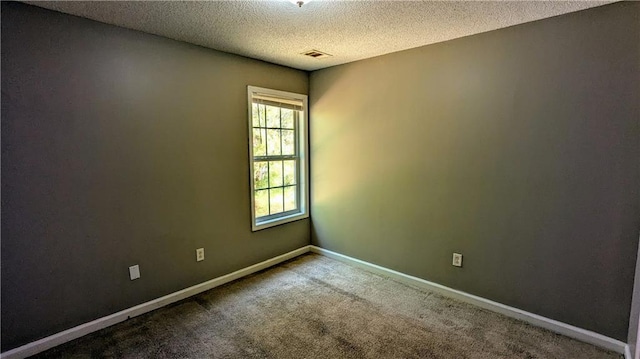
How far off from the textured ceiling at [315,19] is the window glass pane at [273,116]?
0.77 meters

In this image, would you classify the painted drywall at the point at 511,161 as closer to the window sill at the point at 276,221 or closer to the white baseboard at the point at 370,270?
the white baseboard at the point at 370,270

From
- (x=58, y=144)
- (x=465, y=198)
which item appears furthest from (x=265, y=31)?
(x=465, y=198)

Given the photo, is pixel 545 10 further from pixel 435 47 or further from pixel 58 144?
pixel 58 144

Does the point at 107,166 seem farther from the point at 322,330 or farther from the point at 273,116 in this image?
the point at 322,330

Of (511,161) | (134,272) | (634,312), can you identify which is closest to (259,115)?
(134,272)

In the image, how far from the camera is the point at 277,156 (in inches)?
144

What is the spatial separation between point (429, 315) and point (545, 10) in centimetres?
235

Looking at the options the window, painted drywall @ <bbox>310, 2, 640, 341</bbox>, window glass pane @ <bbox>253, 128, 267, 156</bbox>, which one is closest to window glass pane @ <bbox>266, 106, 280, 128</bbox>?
the window

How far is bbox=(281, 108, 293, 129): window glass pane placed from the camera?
3695mm

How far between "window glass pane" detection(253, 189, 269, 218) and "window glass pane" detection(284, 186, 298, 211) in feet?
0.98

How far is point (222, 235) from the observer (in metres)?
3.12

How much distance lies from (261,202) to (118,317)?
5.39ft

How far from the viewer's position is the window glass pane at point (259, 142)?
11.1 ft

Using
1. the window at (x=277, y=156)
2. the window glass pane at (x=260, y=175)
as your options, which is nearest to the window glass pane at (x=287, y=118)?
the window at (x=277, y=156)
